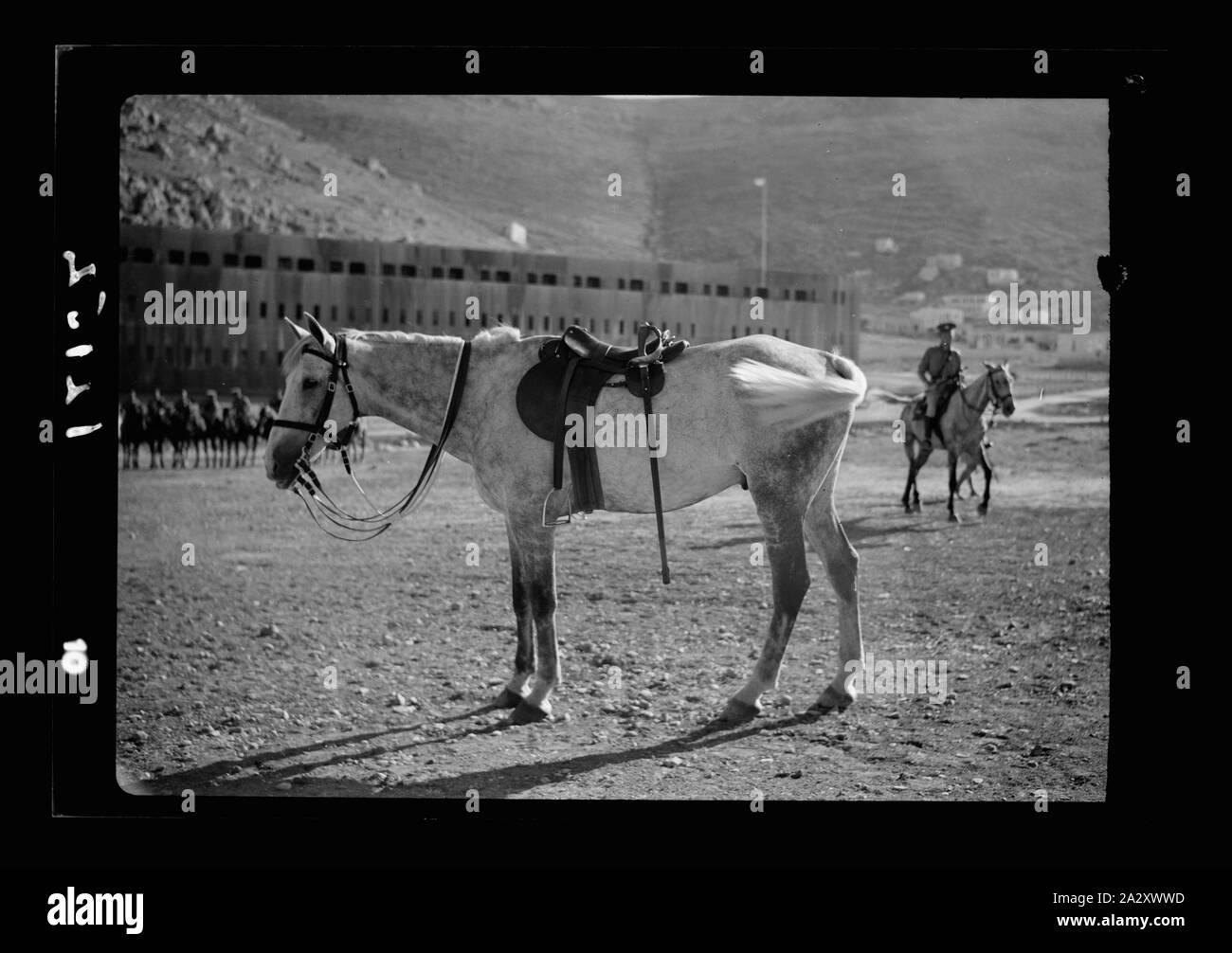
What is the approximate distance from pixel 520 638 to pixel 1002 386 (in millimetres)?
7621

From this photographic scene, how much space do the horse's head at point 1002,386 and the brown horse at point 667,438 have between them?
6.46 metres

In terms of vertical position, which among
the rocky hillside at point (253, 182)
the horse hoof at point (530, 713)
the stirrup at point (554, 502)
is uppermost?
A: the rocky hillside at point (253, 182)

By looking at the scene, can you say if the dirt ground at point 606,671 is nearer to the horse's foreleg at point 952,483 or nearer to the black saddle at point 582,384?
the black saddle at point 582,384

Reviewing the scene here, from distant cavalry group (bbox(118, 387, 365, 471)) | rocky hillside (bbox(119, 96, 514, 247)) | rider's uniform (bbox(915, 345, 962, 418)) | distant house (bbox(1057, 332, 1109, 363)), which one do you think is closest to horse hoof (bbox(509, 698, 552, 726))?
distant house (bbox(1057, 332, 1109, 363))

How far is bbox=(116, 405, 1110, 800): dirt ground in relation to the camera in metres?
5.23

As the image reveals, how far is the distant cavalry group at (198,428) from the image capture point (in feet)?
41.9

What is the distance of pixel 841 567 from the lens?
5.89 m

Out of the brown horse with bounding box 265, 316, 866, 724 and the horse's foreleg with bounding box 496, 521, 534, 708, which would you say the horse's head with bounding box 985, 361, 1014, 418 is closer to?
the brown horse with bounding box 265, 316, 866, 724

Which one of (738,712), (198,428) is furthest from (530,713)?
(198,428)

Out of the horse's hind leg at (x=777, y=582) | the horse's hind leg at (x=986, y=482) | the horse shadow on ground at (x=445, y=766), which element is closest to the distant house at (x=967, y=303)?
the horse's hind leg at (x=986, y=482)

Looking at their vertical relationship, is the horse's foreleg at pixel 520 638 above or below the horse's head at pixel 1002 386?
below

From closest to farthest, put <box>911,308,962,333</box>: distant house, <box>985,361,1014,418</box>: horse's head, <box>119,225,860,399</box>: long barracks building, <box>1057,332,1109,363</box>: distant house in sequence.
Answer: <box>1057,332,1109,363</box>: distant house, <box>119,225,860,399</box>: long barracks building, <box>985,361,1014,418</box>: horse's head, <box>911,308,962,333</box>: distant house

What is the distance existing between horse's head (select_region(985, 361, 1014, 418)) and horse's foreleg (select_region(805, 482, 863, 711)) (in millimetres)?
6393

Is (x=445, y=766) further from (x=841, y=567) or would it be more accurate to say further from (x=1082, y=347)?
(x=1082, y=347)
